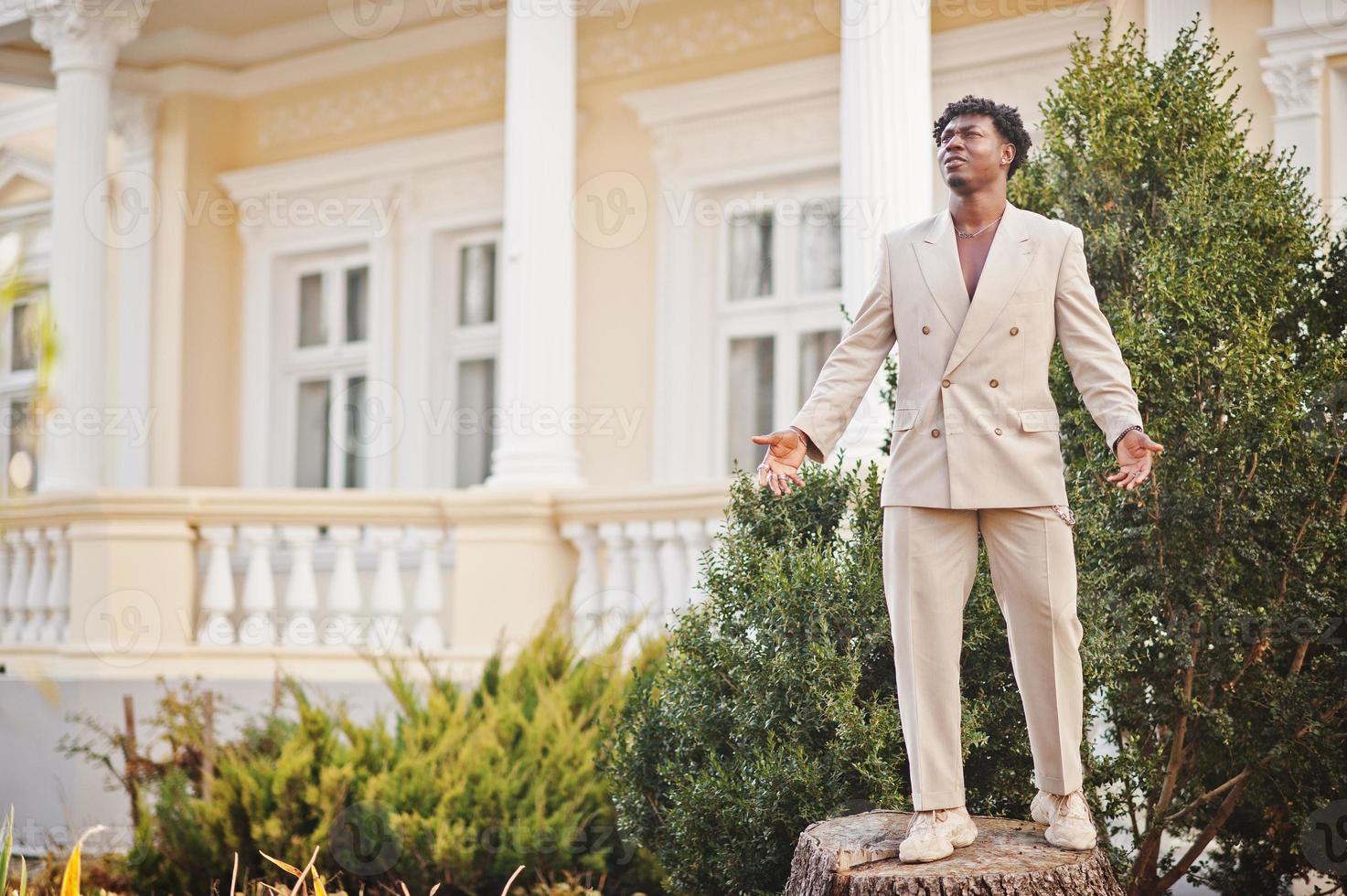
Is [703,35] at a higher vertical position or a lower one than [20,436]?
higher

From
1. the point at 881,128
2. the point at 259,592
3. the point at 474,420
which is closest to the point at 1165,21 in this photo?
the point at 881,128

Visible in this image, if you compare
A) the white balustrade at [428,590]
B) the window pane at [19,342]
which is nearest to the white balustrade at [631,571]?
the white balustrade at [428,590]

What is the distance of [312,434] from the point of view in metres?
11.8

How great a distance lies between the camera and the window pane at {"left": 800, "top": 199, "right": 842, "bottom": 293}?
31.7 ft

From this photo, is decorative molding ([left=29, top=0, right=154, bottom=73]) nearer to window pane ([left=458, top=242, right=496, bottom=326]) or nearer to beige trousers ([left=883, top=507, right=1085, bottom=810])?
window pane ([left=458, top=242, right=496, bottom=326])

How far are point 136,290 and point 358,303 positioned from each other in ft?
5.50

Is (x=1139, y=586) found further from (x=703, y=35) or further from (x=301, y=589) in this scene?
(x=703, y=35)

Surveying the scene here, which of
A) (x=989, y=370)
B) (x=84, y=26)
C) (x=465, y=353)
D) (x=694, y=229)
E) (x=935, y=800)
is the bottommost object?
(x=935, y=800)

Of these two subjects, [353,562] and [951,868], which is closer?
[951,868]

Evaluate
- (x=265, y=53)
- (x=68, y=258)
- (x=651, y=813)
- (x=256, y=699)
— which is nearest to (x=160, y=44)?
(x=265, y=53)

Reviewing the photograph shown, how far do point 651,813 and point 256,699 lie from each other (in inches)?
160

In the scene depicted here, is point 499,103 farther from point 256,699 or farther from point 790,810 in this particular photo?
point 790,810

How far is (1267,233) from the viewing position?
4605mm

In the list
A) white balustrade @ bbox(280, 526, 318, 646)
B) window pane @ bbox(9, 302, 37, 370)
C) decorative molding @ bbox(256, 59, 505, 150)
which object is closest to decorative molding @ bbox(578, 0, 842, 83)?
decorative molding @ bbox(256, 59, 505, 150)
